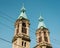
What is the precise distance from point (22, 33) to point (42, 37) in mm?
11053

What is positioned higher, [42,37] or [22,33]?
[42,37]

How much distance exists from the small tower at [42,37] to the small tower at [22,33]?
7584 millimetres

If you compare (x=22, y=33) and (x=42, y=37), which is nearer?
(x=22, y=33)

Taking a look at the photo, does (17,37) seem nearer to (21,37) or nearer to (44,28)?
(21,37)

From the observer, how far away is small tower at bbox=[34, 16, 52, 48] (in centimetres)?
6085

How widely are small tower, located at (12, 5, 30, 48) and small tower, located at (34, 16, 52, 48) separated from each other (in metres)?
7.58

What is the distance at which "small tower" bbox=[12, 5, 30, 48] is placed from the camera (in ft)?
178

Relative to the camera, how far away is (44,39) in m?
63.5

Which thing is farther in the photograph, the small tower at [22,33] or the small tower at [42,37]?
the small tower at [42,37]

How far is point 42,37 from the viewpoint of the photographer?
64.3 meters

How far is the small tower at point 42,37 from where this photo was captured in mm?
60853

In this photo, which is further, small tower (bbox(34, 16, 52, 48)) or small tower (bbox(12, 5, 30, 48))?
small tower (bbox(34, 16, 52, 48))

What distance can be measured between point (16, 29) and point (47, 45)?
13390mm

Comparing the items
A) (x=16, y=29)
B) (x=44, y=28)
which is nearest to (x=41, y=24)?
(x=44, y=28)
